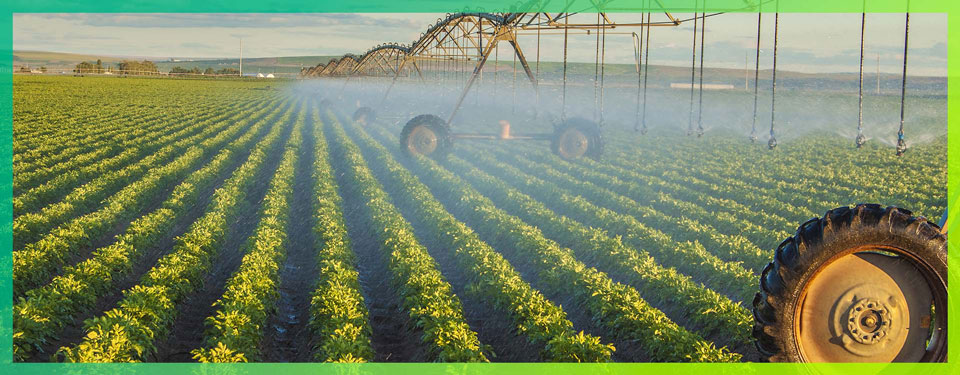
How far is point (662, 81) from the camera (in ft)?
421

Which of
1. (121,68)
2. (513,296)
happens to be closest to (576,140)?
(513,296)

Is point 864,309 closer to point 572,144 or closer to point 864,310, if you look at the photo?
point 864,310

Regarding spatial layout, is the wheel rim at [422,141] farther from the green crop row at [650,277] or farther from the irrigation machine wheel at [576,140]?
the green crop row at [650,277]

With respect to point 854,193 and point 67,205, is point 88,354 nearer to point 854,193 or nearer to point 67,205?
point 67,205

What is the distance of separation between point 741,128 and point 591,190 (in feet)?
141

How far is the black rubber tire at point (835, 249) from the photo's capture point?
209 inches

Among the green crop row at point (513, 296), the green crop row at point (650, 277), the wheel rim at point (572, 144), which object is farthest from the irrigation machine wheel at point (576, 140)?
the green crop row at point (513, 296)

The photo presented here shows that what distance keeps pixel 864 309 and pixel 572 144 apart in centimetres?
2161

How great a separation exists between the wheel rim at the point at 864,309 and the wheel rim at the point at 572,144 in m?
21.2

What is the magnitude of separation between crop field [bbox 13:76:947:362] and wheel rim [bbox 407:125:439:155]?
0.44 meters

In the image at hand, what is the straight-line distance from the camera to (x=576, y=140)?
26969mm

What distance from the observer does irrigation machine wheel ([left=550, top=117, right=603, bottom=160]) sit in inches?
1055

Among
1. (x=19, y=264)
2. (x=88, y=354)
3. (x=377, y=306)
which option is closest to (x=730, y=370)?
(x=377, y=306)

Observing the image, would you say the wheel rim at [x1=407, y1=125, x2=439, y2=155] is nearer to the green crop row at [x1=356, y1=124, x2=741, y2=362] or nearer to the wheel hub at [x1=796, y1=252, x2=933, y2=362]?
the green crop row at [x1=356, y1=124, x2=741, y2=362]
